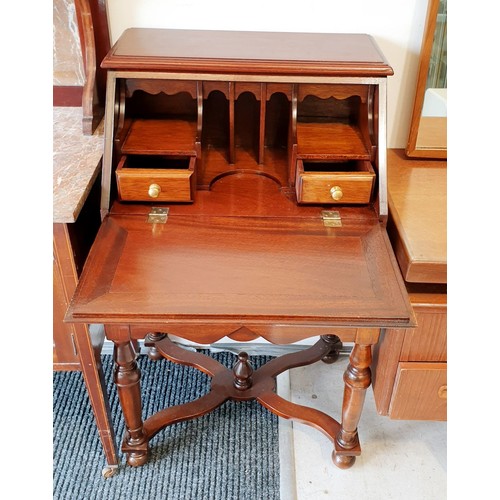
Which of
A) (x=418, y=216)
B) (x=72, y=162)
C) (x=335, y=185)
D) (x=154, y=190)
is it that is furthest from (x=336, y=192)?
(x=72, y=162)

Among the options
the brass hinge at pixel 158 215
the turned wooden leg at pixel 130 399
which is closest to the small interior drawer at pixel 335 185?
the brass hinge at pixel 158 215

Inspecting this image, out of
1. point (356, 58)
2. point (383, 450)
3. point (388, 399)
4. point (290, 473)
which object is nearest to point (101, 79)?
point (356, 58)

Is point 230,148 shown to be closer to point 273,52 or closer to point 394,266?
point 273,52

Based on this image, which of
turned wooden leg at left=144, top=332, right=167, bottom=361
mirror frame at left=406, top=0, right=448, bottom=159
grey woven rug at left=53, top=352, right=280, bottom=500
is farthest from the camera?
turned wooden leg at left=144, top=332, right=167, bottom=361

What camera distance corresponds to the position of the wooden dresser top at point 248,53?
1.22 m

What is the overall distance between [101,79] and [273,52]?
0.52 meters

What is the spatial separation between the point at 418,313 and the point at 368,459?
0.64 metres

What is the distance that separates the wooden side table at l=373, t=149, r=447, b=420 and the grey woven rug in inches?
18.6

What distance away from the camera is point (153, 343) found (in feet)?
6.20

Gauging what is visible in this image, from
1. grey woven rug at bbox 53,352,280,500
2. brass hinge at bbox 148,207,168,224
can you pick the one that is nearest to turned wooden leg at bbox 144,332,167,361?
grey woven rug at bbox 53,352,280,500

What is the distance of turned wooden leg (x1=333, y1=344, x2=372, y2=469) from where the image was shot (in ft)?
4.23

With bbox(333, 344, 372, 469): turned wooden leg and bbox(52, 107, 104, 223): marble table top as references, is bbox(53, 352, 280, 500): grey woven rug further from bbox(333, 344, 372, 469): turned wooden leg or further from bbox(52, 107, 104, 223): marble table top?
bbox(52, 107, 104, 223): marble table top

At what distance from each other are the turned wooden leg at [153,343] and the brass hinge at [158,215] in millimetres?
690

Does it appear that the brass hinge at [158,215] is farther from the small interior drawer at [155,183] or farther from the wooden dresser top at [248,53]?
the wooden dresser top at [248,53]
